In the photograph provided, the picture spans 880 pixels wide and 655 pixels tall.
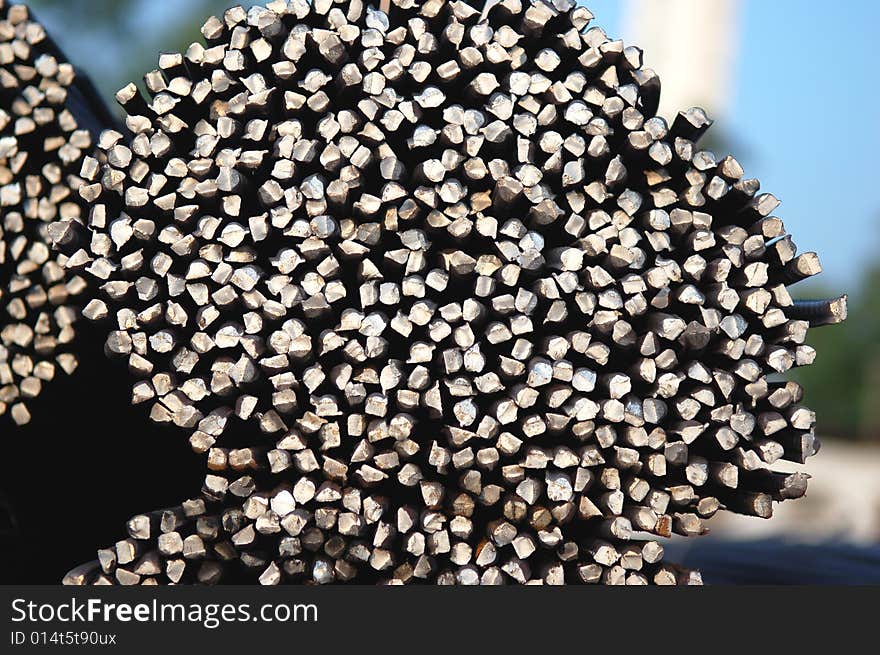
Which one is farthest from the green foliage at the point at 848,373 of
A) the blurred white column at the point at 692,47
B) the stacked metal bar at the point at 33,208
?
the stacked metal bar at the point at 33,208

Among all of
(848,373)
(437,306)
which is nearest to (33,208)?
(437,306)

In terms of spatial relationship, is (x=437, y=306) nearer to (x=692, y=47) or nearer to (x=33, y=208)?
(x=33, y=208)

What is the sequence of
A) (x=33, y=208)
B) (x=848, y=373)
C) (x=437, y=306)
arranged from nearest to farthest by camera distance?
(x=437, y=306)
(x=33, y=208)
(x=848, y=373)

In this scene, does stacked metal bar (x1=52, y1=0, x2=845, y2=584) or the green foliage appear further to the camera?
the green foliage

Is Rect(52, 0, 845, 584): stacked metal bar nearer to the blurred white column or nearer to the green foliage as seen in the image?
the green foliage

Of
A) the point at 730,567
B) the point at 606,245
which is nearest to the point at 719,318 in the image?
the point at 606,245

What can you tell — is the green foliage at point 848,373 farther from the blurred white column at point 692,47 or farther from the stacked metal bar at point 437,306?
the stacked metal bar at point 437,306

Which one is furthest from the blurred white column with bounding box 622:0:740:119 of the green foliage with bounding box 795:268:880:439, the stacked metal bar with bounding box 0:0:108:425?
the stacked metal bar with bounding box 0:0:108:425
